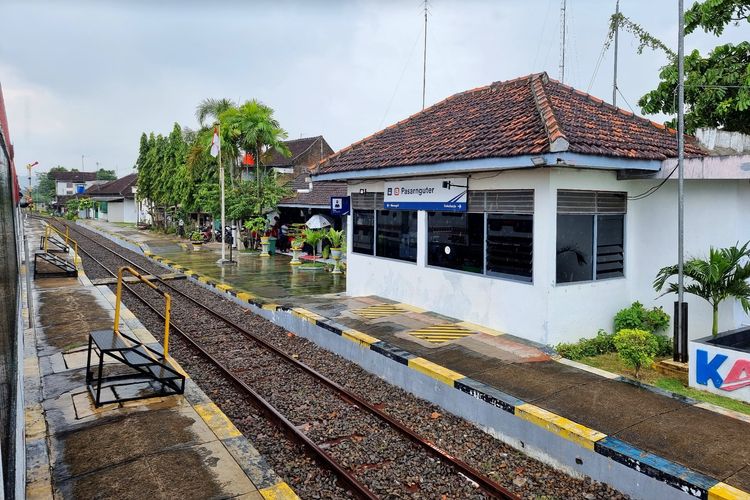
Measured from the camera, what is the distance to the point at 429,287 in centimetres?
1139

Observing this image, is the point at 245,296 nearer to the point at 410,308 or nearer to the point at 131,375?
the point at 410,308

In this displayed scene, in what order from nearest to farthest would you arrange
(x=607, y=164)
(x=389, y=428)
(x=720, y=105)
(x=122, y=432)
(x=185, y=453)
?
1. (x=185, y=453)
2. (x=122, y=432)
3. (x=389, y=428)
4. (x=607, y=164)
5. (x=720, y=105)

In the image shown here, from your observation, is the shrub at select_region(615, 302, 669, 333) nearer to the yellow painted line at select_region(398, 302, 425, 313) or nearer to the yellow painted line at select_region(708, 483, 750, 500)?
the yellow painted line at select_region(398, 302, 425, 313)

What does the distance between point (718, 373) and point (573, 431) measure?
2.67 meters

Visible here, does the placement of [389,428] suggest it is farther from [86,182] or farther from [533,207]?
[86,182]

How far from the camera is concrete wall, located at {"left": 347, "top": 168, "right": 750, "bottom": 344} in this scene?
28.1 feet

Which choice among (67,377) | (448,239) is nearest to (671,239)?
(448,239)

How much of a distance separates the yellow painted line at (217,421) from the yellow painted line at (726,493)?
14.3 ft

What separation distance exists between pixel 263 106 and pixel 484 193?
757 inches

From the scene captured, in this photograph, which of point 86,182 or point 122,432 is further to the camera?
point 86,182

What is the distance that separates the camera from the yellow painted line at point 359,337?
29.4 ft

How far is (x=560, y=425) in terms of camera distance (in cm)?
570

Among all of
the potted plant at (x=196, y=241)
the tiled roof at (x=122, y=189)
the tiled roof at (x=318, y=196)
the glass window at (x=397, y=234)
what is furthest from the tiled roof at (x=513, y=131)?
the tiled roof at (x=122, y=189)

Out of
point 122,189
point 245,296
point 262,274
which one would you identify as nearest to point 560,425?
point 245,296
